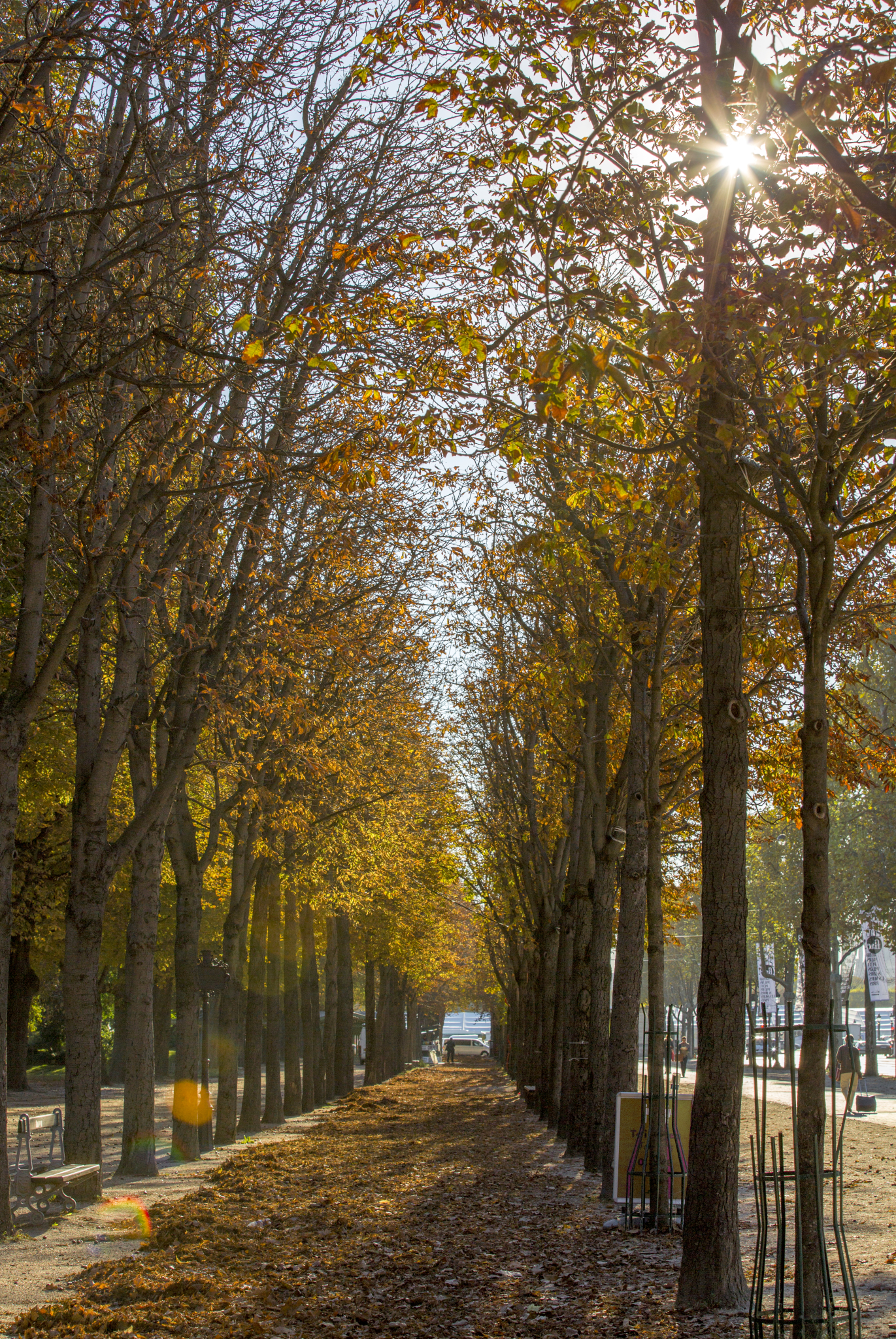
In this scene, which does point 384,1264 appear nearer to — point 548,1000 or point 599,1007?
point 599,1007

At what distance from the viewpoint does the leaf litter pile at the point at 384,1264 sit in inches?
270

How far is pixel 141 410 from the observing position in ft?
26.6

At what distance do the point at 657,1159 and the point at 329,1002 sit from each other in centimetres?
2240

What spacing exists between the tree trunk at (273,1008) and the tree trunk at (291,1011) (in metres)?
0.26

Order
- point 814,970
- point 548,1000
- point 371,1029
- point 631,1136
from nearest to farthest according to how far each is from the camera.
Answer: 1. point 814,970
2. point 631,1136
3. point 548,1000
4. point 371,1029

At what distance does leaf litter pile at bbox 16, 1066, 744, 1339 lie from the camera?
6863 mm

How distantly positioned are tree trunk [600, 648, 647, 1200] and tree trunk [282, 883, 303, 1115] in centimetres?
1350

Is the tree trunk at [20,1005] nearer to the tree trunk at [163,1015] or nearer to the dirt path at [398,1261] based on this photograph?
the tree trunk at [163,1015]

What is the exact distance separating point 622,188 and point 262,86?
2.81 metres

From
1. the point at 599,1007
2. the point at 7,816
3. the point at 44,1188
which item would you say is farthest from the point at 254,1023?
the point at 7,816

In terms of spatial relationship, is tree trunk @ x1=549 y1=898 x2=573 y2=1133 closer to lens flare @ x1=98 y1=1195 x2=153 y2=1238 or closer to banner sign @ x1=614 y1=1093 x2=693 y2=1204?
banner sign @ x1=614 y1=1093 x2=693 y2=1204

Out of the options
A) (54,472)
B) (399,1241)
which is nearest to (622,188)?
(54,472)

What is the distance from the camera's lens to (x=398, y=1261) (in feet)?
29.7

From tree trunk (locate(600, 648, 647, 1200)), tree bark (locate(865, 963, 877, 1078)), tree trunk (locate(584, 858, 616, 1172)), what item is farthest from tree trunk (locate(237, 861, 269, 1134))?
tree bark (locate(865, 963, 877, 1078))
